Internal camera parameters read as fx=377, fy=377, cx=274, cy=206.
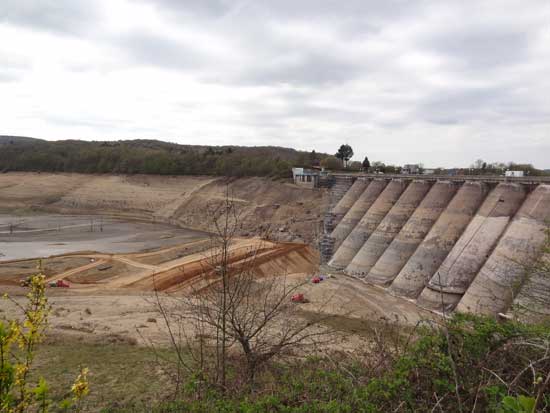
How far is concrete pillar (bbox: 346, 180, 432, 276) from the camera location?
35.0m

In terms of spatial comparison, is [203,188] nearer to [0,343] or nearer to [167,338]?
[167,338]

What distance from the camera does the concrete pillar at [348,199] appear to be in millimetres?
45656

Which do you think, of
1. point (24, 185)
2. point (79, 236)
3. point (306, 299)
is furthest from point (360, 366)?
point (24, 185)

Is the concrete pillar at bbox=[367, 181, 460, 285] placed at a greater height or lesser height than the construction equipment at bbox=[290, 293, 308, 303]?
greater

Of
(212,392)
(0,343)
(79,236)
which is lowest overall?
(79,236)

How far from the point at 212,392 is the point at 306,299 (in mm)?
20943

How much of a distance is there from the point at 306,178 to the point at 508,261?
41291mm

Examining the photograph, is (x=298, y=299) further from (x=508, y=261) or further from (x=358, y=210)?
(x=358, y=210)

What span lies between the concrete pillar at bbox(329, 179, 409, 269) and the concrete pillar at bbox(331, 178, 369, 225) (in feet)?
17.0

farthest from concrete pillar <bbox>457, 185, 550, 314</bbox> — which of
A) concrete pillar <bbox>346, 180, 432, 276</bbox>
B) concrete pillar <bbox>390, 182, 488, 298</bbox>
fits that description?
concrete pillar <bbox>346, 180, 432, 276</bbox>

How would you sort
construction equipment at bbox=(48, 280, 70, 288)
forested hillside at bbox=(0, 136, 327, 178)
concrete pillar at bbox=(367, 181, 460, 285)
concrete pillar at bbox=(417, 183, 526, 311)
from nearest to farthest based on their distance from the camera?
1. concrete pillar at bbox=(417, 183, 526, 311)
2. construction equipment at bbox=(48, 280, 70, 288)
3. concrete pillar at bbox=(367, 181, 460, 285)
4. forested hillside at bbox=(0, 136, 327, 178)

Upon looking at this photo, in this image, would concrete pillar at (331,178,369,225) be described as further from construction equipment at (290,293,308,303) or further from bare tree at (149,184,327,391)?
construction equipment at (290,293,308,303)

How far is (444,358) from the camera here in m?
6.49

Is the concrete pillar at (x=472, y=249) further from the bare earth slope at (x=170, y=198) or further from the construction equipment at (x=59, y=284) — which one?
the construction equipment at (x=59, y=284)
